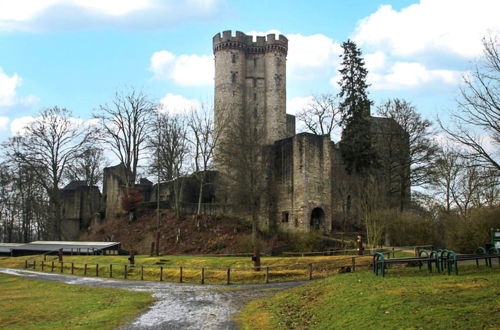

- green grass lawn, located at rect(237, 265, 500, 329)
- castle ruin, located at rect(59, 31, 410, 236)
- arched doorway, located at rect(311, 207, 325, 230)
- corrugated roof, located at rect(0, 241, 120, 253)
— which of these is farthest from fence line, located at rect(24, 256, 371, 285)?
arched doorway, located at rect(311, 207, 325, 230)

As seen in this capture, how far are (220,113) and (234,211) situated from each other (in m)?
11.7

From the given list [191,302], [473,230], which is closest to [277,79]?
[473,230]

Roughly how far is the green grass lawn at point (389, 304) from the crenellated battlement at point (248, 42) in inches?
1667

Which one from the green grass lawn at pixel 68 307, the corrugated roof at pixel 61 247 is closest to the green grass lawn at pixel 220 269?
the green grass lawn at pixel 68 307

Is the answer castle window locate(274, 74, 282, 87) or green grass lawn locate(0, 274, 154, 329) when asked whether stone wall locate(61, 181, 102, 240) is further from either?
green grass lawn locate(0, 274, 154, 329)

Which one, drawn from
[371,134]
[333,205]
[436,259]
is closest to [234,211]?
[333,205]

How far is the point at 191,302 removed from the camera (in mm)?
17500

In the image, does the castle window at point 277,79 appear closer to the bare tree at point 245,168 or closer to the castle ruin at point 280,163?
the castle ruin at point 280,163

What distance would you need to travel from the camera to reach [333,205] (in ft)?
144

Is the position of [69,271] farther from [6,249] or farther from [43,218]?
[43,218]

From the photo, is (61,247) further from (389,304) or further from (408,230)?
(389,304)

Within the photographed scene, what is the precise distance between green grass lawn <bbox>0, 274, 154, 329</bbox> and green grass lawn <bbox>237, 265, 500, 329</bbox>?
410 cm

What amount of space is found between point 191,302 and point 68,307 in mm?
4309

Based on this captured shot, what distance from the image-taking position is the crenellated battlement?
55938mm
